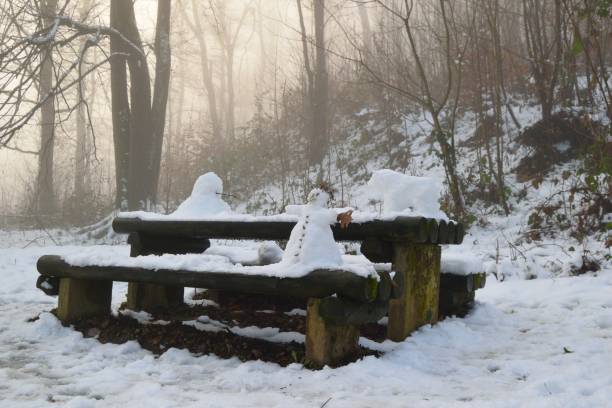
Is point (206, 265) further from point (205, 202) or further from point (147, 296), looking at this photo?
point (147, 296)

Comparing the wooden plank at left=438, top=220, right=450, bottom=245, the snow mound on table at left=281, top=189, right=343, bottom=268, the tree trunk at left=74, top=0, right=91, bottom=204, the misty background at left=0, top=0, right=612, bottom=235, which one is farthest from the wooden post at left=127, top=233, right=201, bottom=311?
the tree trunk at left=74, top=0, right=91, bottom=204

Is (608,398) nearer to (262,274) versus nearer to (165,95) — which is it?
(262,274)

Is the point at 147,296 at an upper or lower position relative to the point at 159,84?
lower

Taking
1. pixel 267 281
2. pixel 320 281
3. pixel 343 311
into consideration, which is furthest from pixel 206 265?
pixel 343 311

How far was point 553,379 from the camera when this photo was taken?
2.90 m

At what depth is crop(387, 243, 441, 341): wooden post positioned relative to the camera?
12.7 feet

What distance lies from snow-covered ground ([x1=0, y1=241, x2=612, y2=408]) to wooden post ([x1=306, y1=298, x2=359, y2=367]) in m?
0.14

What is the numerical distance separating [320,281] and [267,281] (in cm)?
35

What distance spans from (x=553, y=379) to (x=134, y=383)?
7.66ft

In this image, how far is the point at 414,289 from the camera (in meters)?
4.00

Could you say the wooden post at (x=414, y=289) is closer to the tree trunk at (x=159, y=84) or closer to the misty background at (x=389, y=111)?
the misty background at (x=389, y=111)

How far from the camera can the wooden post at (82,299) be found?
4.48m

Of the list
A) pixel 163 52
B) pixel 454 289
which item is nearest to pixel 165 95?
pixel 163 52

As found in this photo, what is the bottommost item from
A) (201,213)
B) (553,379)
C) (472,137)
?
(553,379)
